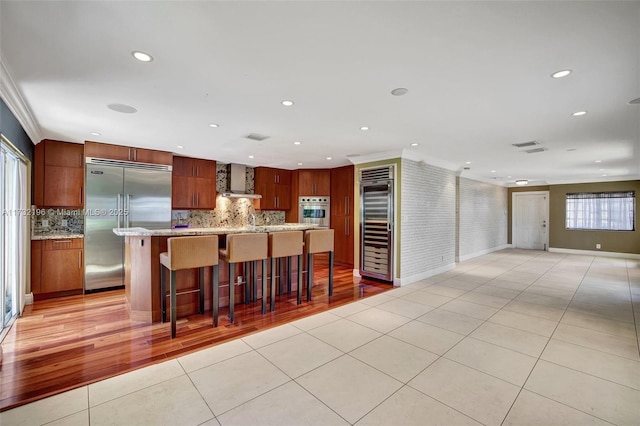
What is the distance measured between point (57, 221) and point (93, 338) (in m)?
2.97

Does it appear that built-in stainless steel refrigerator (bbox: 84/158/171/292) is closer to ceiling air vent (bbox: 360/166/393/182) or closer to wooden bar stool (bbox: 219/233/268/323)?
wooden bar stool (bbox: 219/233/268/323)

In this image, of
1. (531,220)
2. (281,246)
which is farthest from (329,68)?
(531,220)

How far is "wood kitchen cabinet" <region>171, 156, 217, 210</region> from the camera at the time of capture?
591 centimetres

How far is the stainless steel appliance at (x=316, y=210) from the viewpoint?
296 inches

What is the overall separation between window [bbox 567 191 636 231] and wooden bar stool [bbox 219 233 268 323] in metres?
10.9

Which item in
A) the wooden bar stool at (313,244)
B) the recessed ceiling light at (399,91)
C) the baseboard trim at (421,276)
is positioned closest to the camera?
the recessed ceiling light at (399,91)

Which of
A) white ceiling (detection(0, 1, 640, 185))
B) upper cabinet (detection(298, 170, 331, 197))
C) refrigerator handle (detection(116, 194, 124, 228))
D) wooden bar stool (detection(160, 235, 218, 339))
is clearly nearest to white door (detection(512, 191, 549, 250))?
white ceiling (detection(0, 1, 640, 185))

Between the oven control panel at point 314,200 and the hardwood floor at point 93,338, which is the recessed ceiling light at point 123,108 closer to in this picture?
the hardwood floor at point 93,338

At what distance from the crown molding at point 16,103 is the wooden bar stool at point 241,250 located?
7.75ft

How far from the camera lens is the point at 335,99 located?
2.83 meters

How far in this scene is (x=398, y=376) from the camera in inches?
92.1

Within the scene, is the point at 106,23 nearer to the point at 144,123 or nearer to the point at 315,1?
the point at 315,1

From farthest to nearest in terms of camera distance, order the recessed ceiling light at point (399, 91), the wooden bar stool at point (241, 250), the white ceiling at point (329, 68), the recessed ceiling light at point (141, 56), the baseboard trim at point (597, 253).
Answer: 1. the baseboard trim at point (597, 253)
2. the wooden bar stool at point (241, 250)
3. the recessed ceiling light at point (399, 91)
4. the recessed ceiling light at point (141, 56)
5. the white ceiling at point (329, 68)

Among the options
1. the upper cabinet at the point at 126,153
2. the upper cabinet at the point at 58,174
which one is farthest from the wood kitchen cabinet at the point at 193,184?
the upper cabinet at the point at 58,174
